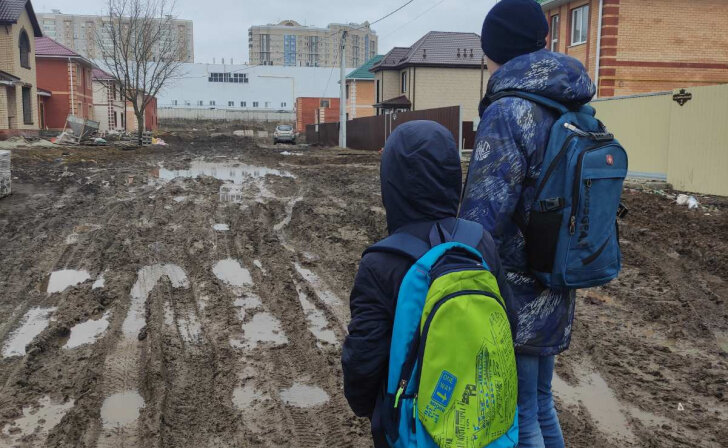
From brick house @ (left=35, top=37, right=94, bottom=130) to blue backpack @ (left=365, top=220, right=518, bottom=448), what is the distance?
45.8 m

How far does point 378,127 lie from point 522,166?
31.3 m

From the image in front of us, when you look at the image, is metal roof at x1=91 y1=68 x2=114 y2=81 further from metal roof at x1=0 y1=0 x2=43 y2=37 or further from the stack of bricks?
the stack of bricks

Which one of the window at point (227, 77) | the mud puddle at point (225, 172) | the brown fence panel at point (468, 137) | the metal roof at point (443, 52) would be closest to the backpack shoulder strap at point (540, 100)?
the mud puddle at point (225, 172)

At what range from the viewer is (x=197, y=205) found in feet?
35.8

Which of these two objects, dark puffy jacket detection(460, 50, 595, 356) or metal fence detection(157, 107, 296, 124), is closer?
dark puffy jacket detection(460, 50, 595, 356)

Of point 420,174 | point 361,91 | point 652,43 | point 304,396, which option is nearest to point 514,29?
point 420,174

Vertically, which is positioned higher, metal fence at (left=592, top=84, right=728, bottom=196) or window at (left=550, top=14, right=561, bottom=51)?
window at (left=550, top=14, right=561, bottom=51)

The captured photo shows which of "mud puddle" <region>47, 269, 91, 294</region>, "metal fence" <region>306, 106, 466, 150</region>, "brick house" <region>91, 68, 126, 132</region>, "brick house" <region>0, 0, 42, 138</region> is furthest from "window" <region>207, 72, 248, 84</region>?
"mud puddle" <region>47, 269, 91, 294</region>

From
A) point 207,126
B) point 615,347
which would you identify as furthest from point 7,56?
point 207,126

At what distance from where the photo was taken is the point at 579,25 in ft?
74.2

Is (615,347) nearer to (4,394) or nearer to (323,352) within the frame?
(323,352)

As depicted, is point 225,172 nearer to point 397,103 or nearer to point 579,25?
point 579,25

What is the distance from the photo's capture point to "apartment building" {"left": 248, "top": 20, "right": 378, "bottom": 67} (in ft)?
394

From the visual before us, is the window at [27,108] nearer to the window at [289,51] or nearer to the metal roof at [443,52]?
the metal roof at [443,52]
